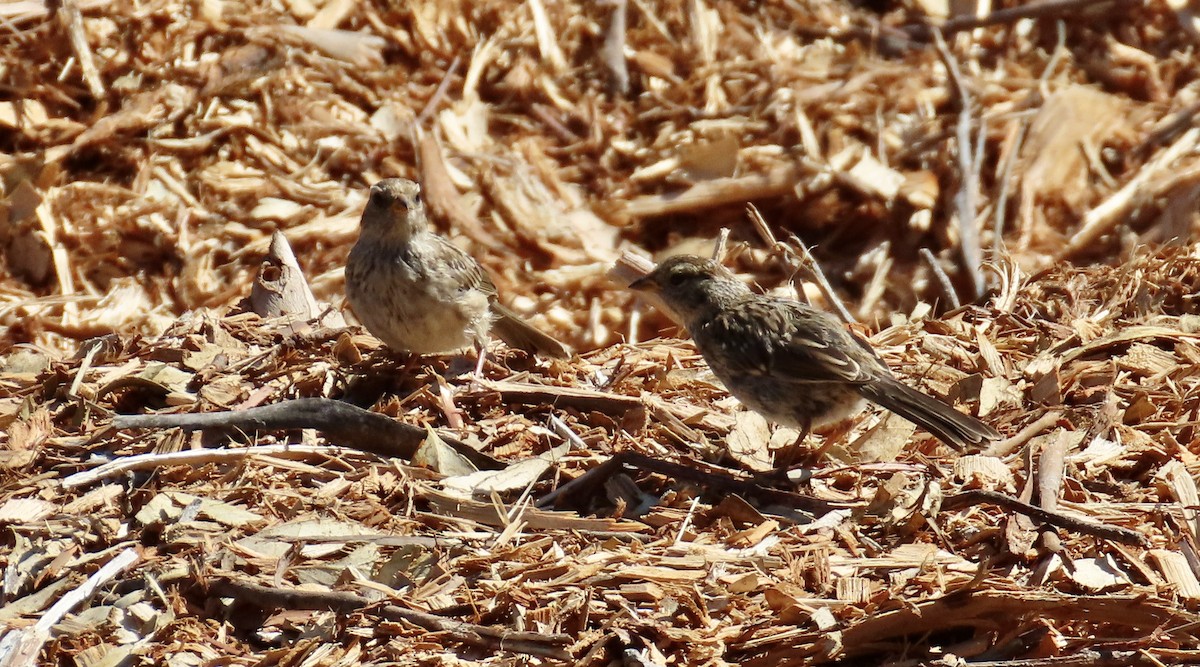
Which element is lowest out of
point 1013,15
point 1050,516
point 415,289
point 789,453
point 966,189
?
point 966,189

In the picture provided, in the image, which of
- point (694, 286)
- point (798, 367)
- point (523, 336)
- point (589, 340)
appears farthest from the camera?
point (589, 340)

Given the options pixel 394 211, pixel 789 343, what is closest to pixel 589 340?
pixel 394 211

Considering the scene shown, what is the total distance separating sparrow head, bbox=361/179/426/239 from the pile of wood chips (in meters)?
0.53

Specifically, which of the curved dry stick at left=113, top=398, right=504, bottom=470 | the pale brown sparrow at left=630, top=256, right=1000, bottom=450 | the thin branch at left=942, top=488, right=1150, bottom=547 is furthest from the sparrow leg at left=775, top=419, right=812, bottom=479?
the curved dry stick at left=113, top=398, right=504, bottom=470

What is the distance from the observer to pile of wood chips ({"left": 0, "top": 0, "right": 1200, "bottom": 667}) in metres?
4.18

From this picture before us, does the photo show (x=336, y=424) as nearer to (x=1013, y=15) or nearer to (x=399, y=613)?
(x=399, y=613)

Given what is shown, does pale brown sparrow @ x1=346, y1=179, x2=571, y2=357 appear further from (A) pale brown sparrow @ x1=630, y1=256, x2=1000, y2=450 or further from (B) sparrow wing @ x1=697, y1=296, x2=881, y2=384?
(B) sparrow wing @ x1=697, y1=296, x2=881, y2=384

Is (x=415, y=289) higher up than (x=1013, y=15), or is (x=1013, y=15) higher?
(x=1013, y=15)

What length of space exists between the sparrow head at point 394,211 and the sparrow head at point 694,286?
1132 millimetres

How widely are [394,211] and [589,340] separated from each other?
76.2 inches

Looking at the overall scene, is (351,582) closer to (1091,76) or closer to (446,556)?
(446,556)

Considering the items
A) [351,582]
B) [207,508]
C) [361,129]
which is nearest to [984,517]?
[351,582]

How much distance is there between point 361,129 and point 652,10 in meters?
2.14

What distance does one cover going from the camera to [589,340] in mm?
7836
